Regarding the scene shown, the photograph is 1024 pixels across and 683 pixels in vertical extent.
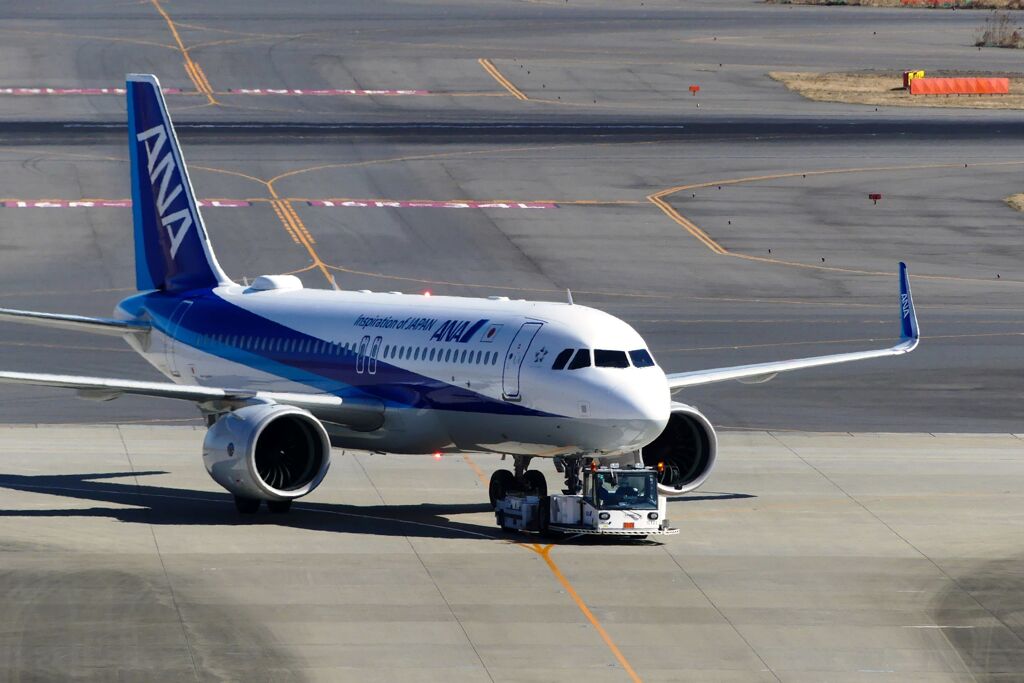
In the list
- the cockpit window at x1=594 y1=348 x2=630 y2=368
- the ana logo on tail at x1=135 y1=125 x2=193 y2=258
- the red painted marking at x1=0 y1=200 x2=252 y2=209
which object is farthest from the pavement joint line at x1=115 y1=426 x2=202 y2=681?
the red painted marking at x1=0 y1=200 x2=252 y2=209

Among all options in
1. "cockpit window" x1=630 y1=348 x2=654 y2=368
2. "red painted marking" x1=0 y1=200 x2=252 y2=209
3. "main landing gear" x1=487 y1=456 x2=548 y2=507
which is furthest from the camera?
"red painted marking" x1=0 y1=200 x2=252 y2=209

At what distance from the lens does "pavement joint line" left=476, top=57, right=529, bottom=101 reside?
13396cm

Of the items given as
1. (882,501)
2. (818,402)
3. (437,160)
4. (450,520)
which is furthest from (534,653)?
(437,160)

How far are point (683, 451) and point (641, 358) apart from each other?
4743 mm

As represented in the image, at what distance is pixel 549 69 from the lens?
144 metres

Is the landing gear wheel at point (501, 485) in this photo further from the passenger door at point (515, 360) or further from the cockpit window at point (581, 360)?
the cockpit window at point (581, 360)

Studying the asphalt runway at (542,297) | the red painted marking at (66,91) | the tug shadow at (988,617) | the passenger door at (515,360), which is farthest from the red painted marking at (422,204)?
the tug shadow at (988,617)

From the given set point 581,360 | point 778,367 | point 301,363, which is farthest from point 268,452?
point 778,367

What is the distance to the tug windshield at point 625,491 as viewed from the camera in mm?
41344

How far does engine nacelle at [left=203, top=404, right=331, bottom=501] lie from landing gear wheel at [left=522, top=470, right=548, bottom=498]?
4823 mm

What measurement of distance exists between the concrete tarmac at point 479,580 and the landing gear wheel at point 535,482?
139cm

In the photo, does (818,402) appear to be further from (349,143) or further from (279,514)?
(349,143)

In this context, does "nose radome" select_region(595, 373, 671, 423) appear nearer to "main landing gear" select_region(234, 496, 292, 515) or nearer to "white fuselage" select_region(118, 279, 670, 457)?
"white fuselage" select_region(118, 279, 670, 457)

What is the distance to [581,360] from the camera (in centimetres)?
4153
